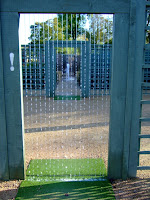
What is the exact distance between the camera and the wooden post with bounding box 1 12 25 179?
2373 millimetres

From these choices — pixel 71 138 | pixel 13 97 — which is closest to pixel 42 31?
pixel 71 138

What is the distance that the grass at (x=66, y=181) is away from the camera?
7.89 ft

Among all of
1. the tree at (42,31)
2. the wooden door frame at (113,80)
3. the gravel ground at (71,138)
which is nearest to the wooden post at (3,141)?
the wooden door frame at (113,80)

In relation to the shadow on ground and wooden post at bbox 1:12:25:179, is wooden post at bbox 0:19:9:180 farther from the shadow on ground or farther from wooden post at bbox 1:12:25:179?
the shadow on ground

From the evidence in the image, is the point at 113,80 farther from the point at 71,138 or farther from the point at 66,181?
the point at 71,138

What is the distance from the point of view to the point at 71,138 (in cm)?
425

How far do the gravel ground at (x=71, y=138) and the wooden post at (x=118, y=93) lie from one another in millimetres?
279

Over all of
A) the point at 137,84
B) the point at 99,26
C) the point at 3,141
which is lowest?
the point at 3,141

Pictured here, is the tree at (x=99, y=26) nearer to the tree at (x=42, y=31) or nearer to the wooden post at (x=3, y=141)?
the tree at (x=42, y=31)

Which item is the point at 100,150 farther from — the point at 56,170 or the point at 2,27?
the point at 2,27

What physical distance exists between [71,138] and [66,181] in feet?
5.26

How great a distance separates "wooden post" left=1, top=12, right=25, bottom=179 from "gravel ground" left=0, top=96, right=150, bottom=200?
0.27 metres

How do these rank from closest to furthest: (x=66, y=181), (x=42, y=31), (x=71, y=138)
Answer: (x=66, y=181) → (x=71, y=138) → (x=42, y=31)

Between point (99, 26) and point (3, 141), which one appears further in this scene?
point (99, 26)
